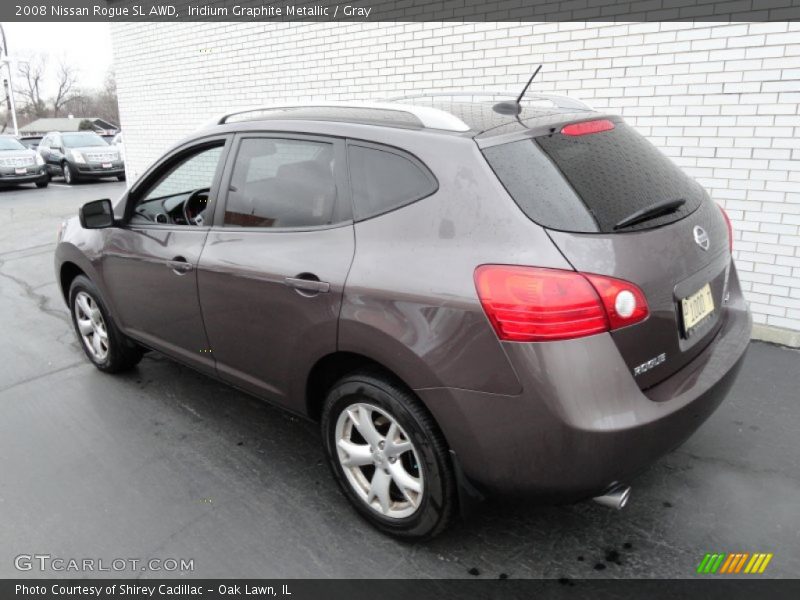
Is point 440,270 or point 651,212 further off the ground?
point 651,212

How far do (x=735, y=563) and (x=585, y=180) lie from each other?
1601 millimetres

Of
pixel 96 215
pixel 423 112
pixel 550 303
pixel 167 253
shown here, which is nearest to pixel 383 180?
pixel 423 112

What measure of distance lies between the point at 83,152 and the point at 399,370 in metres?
20.1

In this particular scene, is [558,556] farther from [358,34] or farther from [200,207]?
[358,34]

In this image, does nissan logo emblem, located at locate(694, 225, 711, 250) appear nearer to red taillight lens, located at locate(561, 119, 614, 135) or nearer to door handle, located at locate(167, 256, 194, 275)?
red taillight lens, located at locate(561, 119, 614, 135)

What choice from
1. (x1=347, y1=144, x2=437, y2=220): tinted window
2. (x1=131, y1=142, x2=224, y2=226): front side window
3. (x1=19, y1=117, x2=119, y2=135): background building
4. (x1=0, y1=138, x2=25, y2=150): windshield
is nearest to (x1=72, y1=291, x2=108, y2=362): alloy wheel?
(x1=131, y1=142, x2=224, y2=226): front side window

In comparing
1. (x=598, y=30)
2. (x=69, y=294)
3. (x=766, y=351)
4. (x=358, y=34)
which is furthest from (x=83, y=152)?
(x=766, y=351)

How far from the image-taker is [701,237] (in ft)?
8.30

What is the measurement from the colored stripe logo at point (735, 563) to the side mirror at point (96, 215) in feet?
11.7

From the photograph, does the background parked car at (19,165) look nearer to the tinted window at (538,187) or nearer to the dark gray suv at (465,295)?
the dark gray suv at (465,295)

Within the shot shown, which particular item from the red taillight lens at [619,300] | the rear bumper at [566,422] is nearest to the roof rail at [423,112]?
the red taillight lens at [619,300]

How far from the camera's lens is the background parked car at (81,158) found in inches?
763

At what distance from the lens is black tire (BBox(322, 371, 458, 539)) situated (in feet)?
7.82

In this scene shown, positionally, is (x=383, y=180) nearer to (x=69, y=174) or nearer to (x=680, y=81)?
(x=680, y=81)
